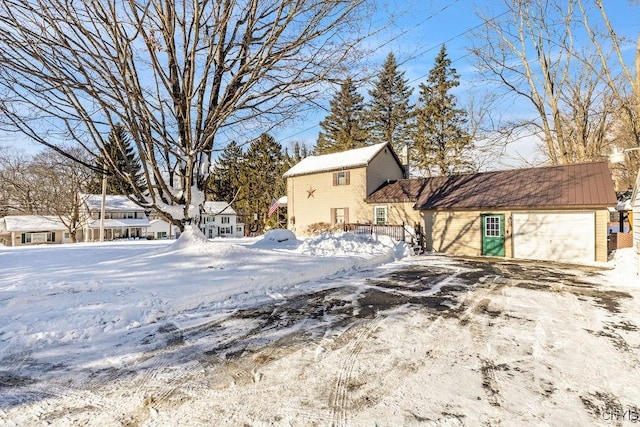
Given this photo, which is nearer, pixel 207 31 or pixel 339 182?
pixel 207 31

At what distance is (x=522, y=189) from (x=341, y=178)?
10.4 metres

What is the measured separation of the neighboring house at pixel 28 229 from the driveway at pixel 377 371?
40.2m

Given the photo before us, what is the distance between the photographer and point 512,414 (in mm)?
2432

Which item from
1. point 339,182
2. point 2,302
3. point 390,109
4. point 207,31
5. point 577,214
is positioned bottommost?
point 2,302

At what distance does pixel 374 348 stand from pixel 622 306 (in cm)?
526

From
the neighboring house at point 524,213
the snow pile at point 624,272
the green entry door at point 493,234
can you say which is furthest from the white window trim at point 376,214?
the snow pile at point 624,272

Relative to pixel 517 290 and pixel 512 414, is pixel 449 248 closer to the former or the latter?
pixel 517 290

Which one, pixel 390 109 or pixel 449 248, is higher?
pixel 390 109

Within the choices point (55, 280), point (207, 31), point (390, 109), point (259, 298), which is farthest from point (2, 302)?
point (390, 109)

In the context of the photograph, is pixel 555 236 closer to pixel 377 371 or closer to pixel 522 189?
pixel 522 189

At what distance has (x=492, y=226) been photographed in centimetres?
1339

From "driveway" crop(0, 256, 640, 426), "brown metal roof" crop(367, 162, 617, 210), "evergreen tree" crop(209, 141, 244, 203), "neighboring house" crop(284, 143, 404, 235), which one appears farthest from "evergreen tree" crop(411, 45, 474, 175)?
"driveway" crop(0, 256, 640, 426)

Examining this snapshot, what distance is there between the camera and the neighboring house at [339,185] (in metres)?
19.6

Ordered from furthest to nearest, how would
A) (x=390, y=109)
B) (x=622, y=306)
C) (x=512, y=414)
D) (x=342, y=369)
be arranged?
(x=390, y=109) → (x=622, y=306) → (x=342, y=369) → (x=512, y=414)
